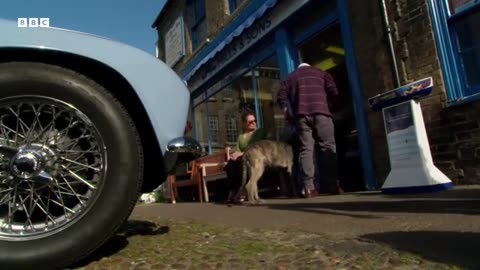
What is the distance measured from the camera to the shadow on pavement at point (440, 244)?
194 centimetres

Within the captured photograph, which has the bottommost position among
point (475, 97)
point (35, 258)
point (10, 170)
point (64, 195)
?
point (35, 258)

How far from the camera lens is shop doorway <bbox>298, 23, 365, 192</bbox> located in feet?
23.5

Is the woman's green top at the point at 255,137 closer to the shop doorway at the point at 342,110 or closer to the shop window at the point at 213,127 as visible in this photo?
the shop doorway at the point at 342,110

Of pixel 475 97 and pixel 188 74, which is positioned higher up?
pixel 188 74

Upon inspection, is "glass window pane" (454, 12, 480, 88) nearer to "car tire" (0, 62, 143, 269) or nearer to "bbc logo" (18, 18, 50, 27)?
"car tire" (0, 62, 143, 269)

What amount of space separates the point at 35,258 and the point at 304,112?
4.56 metres

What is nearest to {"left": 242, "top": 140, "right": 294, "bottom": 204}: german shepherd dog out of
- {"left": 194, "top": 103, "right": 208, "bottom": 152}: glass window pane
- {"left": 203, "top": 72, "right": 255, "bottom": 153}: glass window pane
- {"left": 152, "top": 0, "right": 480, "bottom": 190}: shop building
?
{"left": 152, "top": 0, "right": 480, "bottom": 190}: shop building

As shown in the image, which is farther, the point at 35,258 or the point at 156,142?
the point at 156,142

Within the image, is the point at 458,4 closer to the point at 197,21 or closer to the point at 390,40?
the point at 390,40

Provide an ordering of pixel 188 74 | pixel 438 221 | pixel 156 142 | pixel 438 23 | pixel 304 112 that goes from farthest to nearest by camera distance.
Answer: pixel 188 74 < pixel 304 112 < pixel 438 23 < pixel 438 221 < pixel 156 142

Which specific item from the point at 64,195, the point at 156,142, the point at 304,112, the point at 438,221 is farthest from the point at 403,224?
the point at 304,112

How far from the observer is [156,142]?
8.11ft

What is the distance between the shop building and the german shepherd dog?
3.56 feet

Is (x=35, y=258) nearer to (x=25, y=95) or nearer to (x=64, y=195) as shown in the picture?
(x=64, y=195)
